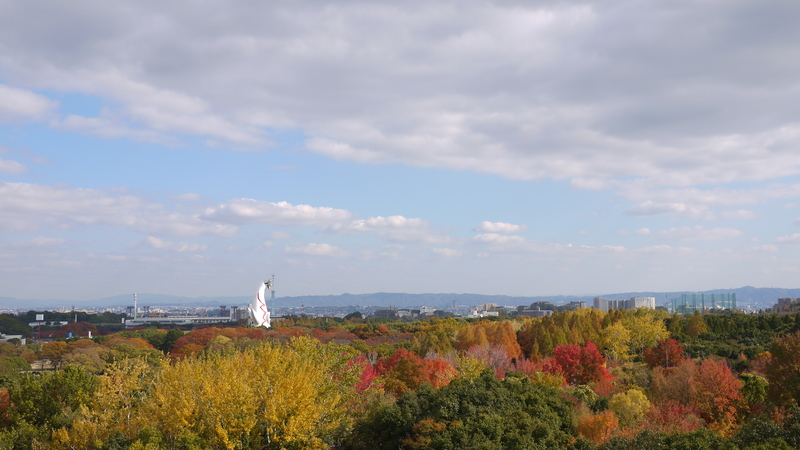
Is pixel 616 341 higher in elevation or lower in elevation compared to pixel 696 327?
lower

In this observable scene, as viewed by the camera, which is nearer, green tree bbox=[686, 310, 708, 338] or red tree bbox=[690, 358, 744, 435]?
red tree bbox=[690, 358, 744, 435]

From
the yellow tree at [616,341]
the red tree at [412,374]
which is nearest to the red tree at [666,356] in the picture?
the yellow tree at [616,341]

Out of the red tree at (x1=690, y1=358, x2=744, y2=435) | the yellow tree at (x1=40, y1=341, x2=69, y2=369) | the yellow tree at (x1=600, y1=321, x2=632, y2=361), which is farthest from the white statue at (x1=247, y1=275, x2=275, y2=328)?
the red tree at (x1=690, y1=358, x2=744, y2=435)

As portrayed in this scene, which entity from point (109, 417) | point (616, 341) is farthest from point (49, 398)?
point (616, 341)

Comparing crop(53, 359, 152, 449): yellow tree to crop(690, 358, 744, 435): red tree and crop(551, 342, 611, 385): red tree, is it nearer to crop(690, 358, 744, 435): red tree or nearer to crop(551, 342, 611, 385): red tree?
crop(690, 358, 744, 435): red tree

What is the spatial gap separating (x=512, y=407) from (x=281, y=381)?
33.4 ft

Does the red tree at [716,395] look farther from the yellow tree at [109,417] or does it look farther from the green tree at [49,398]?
the green tree at [49,398]

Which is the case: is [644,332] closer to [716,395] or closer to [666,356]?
[666,356]

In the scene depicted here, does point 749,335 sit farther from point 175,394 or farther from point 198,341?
point 198,341

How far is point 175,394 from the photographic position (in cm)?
2684

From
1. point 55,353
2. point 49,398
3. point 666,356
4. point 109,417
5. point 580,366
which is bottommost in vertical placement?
point 55,353

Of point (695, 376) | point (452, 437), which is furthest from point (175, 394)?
point (695, 376)

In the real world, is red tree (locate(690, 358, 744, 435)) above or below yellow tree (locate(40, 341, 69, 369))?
above

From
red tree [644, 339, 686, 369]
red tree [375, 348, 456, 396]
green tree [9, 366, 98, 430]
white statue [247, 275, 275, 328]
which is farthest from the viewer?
white statue [247, 275, 275, 328]
